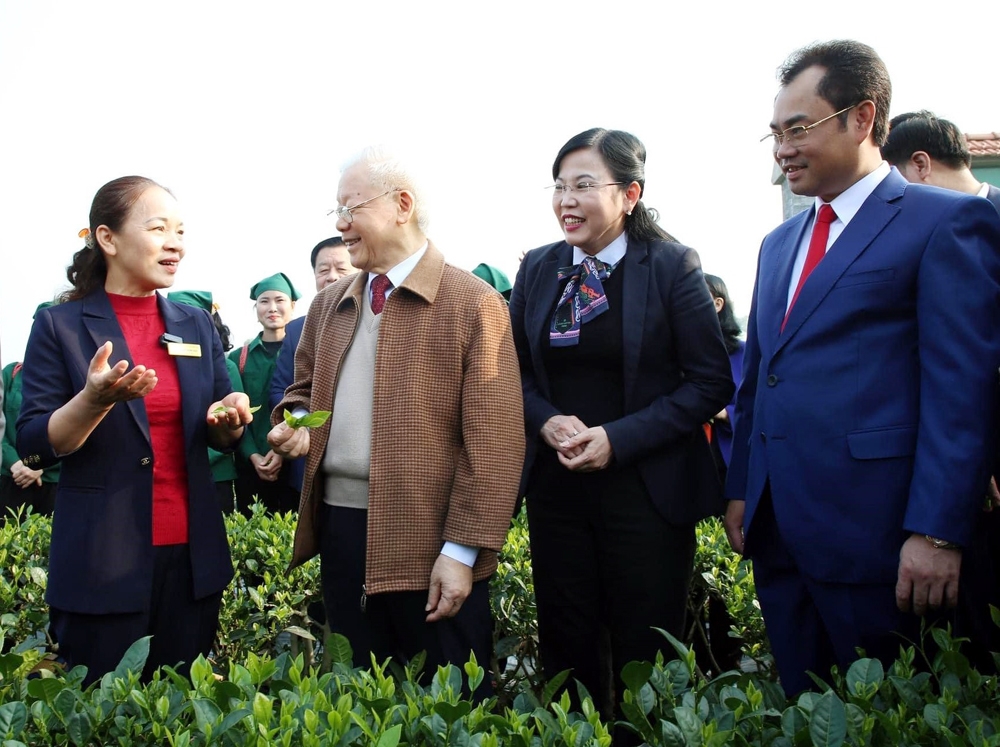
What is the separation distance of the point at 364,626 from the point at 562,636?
2.49 ft

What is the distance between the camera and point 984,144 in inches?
630

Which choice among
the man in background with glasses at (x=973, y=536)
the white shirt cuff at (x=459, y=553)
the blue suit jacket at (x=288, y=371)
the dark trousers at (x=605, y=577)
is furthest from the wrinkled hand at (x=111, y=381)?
the blue suit jacket at (x=288, y=371)

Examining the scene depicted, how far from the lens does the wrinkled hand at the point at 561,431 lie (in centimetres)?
306

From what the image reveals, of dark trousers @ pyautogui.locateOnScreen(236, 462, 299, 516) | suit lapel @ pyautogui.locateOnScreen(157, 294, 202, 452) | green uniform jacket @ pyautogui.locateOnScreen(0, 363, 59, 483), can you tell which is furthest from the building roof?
suit lapel @ pyautogui.locateOnScreen(157, 294, 202, 452)

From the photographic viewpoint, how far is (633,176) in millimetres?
3303

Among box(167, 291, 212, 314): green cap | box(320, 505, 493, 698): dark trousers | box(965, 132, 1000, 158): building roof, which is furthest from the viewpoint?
box(965, 132, 1000, 158): building roof

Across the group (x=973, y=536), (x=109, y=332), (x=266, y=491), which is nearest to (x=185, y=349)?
(x=109, y=332)

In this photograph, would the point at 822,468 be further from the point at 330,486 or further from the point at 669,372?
the point at 330,486

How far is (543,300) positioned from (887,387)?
132 cm

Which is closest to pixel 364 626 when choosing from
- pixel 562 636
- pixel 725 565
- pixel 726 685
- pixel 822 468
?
pixel 562 636

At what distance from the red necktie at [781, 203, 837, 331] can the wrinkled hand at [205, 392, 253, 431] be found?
1.80 metres

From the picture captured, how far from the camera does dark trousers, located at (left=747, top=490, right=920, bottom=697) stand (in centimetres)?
251

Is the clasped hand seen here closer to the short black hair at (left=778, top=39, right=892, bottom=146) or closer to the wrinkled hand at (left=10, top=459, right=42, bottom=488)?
the short black hair at (left=778, top=39, right=892, bottom=146)

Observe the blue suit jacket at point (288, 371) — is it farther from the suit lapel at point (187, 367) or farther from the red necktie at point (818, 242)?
the red necktie at point (818, 242)
